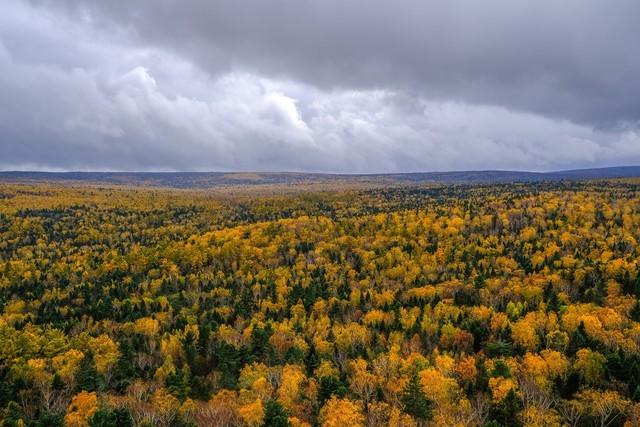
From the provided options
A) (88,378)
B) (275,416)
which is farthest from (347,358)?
(88,378)

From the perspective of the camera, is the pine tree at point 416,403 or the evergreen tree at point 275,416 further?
the pine tree at point 416,403

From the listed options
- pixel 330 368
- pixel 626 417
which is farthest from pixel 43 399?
pixel 626 417

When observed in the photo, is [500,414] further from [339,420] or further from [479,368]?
[339,420]

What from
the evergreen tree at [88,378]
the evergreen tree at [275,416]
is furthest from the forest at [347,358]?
the evergreen tree at [88,378]

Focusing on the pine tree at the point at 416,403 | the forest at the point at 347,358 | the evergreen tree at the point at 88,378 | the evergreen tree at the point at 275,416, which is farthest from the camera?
the evergreen tree at the point at 88,378

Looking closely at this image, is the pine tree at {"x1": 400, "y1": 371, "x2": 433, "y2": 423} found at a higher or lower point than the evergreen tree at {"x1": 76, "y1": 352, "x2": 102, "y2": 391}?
higher

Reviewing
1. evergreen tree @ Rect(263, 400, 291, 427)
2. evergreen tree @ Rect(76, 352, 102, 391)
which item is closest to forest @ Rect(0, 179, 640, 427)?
evergreen tree @ Rect(263, 400, 291, 427)

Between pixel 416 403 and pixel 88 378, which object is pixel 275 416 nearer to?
pixel 416 403

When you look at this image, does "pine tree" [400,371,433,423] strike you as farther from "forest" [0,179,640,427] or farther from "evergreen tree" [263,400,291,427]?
"evergreen tree" [263,400,291,427]

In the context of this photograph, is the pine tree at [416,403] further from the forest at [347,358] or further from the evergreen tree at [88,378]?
the evergreen tree at [88,378]

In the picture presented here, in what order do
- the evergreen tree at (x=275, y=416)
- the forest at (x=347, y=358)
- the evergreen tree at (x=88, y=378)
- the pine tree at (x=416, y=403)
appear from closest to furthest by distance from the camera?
the evergreen tree at (x=275, y=416) < the pine tree at (x=416, y=403) < the forest at (x=347, y=358) < the evergreen tree at (x=88, y=378)

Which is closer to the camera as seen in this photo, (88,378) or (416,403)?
(416,403)

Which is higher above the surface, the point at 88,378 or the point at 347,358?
the point at 88,378
